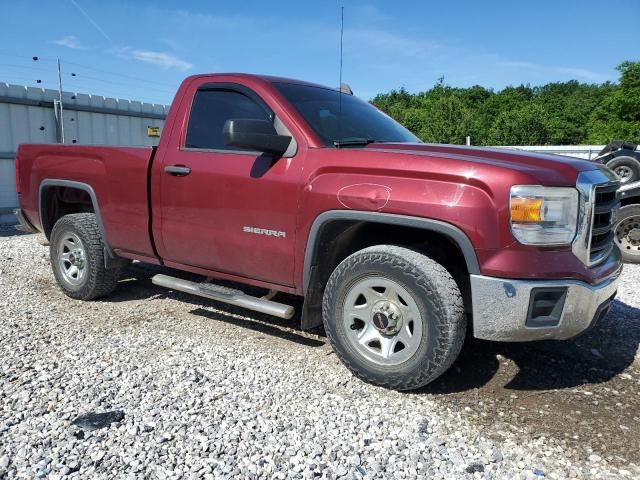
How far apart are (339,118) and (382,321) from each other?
161 cm

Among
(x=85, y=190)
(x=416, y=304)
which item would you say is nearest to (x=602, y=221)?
(x=416, y=304)

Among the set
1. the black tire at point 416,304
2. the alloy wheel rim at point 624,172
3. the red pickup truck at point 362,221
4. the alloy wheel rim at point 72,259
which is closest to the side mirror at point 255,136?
the red pickup truck at point 362,221

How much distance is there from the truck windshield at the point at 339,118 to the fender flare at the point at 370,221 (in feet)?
1.82

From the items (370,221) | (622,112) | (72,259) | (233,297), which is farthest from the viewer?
(622,112)

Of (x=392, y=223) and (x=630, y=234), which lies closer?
(x=392, y=223)

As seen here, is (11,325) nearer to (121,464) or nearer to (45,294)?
(45,294)

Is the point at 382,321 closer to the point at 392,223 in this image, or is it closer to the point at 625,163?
the point at 392,223

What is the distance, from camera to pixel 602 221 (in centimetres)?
334

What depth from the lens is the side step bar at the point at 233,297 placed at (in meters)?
3.72

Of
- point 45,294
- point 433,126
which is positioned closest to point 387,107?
point 433,126

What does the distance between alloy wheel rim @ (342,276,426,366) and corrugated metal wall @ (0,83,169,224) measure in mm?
9239

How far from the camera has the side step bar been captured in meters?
3.72

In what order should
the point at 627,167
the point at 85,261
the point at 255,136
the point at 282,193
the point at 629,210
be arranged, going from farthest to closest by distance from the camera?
1. the point at 627,167
2. the point at 629,210
3. the point at 85,261
4. the point at 282,193
5. the point at 255,136

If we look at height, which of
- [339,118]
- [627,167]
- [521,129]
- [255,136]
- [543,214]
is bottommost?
[543,214]
